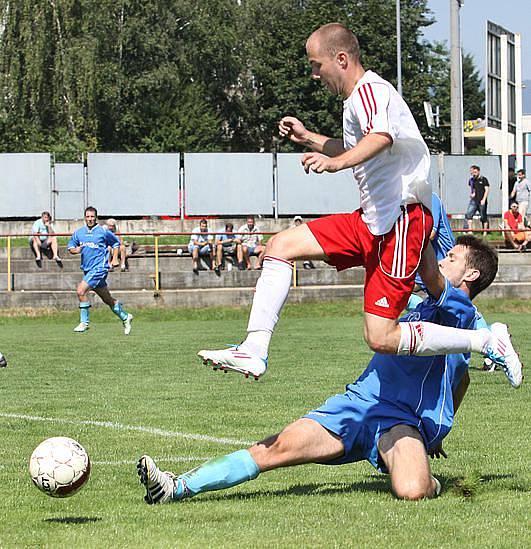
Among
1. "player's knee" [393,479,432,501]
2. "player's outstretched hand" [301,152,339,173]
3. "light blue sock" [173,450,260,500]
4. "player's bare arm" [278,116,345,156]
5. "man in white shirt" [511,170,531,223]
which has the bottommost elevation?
"player's knee" [393,479,432,501]

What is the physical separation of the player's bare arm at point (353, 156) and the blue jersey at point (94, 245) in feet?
52.2

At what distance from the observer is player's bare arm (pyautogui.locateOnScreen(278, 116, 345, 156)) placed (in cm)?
633

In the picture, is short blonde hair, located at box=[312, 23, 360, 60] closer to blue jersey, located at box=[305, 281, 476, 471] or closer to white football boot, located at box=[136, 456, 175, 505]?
blue jersey, located at box=[305, 281, 476, 471]

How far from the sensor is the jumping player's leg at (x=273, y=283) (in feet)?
19.8

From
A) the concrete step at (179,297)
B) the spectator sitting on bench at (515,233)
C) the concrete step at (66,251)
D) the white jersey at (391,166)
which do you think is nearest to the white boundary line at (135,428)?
the white jersey at (391,166)

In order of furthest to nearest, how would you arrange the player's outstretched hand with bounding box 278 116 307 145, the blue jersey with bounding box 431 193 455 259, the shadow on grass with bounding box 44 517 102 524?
the blue jersey with bounding box 431 193 455 259 → the player's outstretched hand with bounding box 278 116 307 145 → the shadow on grass with bounding box 44 517 102 524

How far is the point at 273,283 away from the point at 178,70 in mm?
49253

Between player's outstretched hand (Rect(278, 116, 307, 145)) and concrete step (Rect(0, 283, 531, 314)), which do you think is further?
concrete step (Rect(0, 283, 531, 314))

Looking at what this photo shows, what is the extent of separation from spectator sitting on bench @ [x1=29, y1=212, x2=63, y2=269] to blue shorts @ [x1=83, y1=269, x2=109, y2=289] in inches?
255

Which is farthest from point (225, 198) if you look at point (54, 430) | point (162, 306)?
point (54, 430)

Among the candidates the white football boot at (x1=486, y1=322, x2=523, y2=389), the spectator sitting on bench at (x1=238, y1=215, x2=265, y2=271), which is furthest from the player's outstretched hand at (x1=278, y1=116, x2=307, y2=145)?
the spectator sitting on bench at (x1=238, y1=215, x2=265, y2=271)

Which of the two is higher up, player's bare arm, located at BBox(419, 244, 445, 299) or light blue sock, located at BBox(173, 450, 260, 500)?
player's bare arm, located at BBox(419, 244, 445, 299)

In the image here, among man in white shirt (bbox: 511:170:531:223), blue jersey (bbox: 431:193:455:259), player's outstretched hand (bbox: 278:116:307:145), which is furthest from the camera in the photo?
man in white shirt (bbox: 511:170:531:223)

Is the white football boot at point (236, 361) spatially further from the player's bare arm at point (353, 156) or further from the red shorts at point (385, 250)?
the player's bare arm at point (353, 156)
